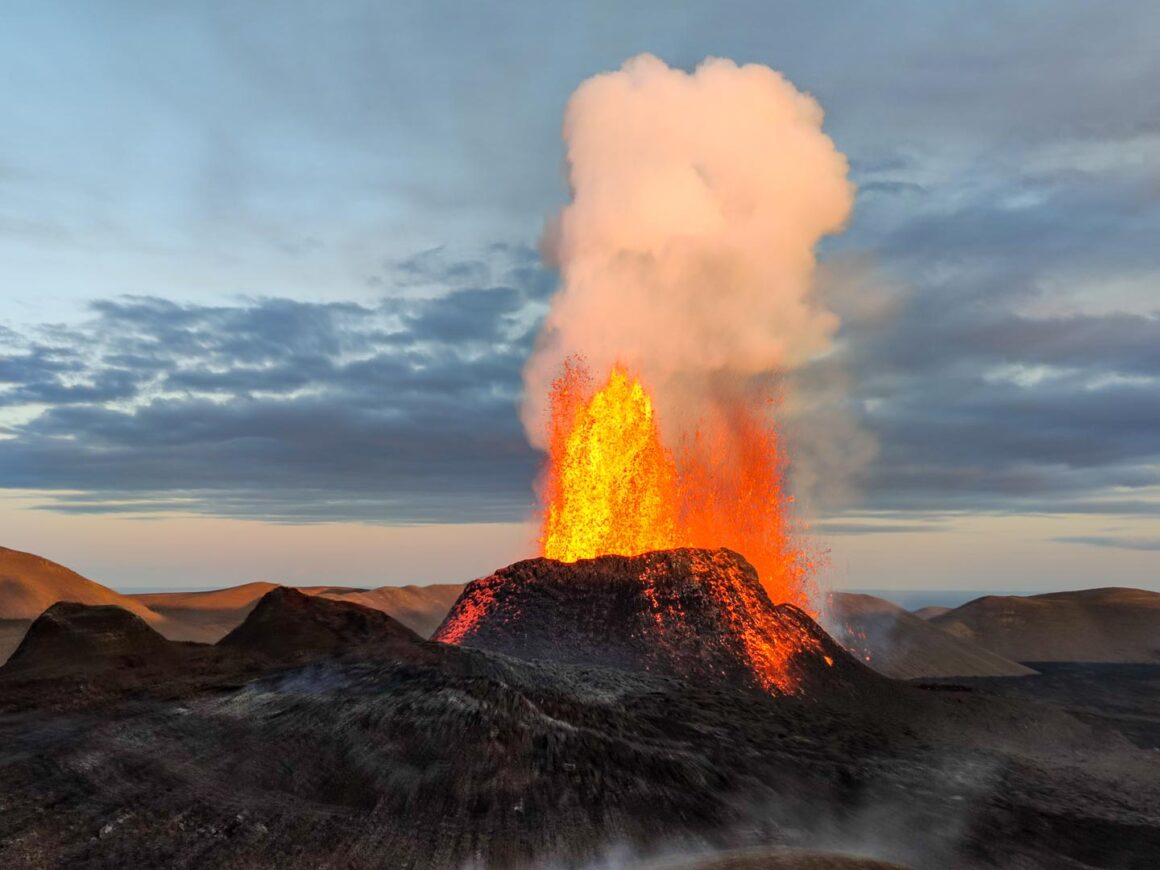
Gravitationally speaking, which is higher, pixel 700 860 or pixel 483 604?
pixel 483 604

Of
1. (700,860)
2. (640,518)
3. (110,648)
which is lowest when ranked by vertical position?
(700,860)

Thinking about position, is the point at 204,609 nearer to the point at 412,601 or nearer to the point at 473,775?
the point at 412,601

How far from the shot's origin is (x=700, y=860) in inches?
907

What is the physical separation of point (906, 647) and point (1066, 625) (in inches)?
2225

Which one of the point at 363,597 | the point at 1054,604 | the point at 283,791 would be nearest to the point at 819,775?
the point at 283,791

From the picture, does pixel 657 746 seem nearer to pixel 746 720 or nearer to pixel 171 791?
pixel 746 720

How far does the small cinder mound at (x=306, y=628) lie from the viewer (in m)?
43.3

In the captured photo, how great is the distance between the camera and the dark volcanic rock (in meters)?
47.5

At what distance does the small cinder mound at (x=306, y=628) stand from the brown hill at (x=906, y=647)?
3198 inches

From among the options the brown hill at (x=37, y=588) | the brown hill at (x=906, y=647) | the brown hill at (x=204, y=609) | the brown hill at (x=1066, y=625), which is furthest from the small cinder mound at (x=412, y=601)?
the brown hill at (x=1066, y=625)

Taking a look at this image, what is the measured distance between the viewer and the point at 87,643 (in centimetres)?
4003

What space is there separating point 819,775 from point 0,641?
3357 inches

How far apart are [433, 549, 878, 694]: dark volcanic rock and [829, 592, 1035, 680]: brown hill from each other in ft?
215

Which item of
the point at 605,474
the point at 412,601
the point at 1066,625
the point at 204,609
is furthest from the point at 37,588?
the point at 1066,625
